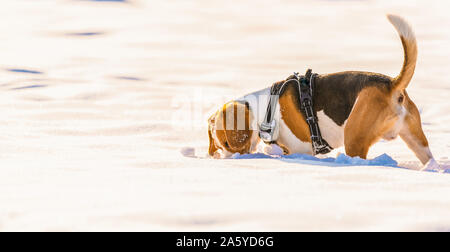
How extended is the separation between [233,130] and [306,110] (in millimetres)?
830

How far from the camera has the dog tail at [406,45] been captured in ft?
14.9

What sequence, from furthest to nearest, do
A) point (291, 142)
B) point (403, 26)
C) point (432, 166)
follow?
point (291, 142)
point (432, 166)
point (403, 26)

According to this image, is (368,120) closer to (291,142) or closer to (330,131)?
(330,131)

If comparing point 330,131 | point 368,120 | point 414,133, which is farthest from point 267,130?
point 414,133

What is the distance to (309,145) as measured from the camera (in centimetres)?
525

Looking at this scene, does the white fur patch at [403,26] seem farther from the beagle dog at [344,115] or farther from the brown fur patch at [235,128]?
the brown fur patch at [235,128]

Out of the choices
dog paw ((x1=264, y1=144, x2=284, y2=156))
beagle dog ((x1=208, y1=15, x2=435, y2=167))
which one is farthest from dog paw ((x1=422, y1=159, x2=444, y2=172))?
dog paw ((x1=264, y1=144, x2=284, y2=156))

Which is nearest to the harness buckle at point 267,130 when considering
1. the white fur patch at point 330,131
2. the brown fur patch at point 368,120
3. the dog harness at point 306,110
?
the dog harness at point 306,110

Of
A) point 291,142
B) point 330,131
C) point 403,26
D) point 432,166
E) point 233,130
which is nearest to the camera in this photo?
point 403,26

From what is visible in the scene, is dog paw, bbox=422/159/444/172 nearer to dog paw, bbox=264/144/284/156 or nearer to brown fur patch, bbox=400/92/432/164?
brown fur patch, bbox=400/92/432/164

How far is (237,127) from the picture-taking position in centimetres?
A: 559

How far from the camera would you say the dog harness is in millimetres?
5105

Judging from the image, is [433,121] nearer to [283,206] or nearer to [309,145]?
[309,145]
